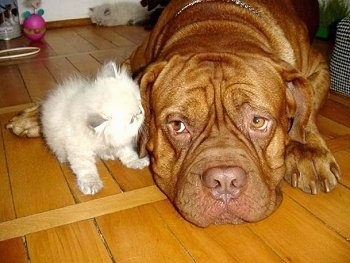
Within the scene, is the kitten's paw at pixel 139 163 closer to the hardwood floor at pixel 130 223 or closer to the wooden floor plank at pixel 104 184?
the hardwood floor at pixel 130 223

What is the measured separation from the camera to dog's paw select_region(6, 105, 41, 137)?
2.61 meters

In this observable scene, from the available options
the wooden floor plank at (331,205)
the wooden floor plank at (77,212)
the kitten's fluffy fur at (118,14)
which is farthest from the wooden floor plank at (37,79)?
the wooden floor plank at (331,205)

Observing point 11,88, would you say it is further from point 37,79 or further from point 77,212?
point 77,212

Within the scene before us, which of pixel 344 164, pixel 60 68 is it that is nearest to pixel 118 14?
pixel 60 68

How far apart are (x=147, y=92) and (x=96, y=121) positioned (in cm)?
30

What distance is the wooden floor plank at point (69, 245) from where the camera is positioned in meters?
1.62

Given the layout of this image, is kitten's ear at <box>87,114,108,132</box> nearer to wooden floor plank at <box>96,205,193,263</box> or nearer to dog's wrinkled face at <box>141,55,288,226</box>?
dog's wrinkled face at <box>141,55,288,226</box>

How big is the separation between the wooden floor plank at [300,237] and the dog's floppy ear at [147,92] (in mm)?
675

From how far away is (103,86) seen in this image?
2143mm

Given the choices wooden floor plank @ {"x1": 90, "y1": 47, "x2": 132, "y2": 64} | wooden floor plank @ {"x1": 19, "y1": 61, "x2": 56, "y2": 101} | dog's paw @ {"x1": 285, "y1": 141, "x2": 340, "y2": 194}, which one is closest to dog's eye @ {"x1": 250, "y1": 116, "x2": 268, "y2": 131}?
dog's paw @ {"x1": 285, "y1": 141, "x2": 340, "y2": 194}

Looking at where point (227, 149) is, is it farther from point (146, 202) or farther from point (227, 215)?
point (146, 202)

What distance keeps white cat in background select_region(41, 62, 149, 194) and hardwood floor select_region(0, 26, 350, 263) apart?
0.09 metres

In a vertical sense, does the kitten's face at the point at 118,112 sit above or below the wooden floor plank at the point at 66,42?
above

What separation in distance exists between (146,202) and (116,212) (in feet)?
0.52
